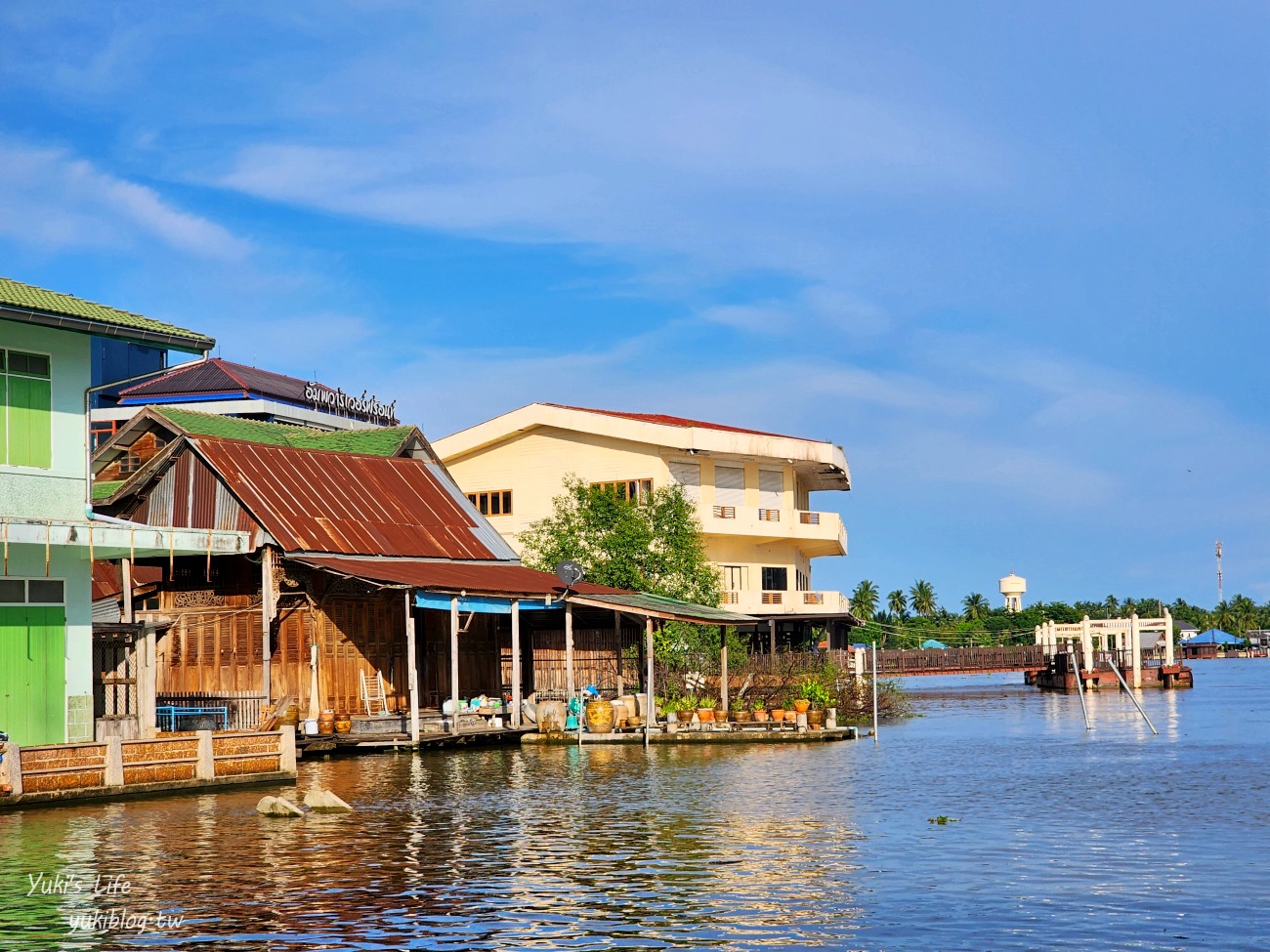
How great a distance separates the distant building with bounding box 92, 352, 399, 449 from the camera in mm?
86875

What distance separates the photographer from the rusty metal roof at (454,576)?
3791 centimetres

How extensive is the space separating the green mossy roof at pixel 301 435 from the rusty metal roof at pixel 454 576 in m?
7.16

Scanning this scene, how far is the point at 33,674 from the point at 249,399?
60.9 meters

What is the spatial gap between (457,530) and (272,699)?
1047 cm

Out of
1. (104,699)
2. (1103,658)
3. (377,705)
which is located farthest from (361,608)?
(1103,658)

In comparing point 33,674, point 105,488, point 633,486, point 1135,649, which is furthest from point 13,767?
point 1135,649

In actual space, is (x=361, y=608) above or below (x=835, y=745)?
above

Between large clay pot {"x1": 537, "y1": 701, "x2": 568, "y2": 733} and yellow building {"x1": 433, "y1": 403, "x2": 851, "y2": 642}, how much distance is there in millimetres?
19912

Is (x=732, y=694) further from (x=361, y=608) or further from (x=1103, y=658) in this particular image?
(x=1103, y=658)

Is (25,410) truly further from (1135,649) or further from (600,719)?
(1135,649)

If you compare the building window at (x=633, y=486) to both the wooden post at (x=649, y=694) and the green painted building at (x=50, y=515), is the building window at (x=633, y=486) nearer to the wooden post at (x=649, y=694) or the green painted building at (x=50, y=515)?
the wooden post at (x=649, y=694)

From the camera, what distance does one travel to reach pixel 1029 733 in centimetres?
4784

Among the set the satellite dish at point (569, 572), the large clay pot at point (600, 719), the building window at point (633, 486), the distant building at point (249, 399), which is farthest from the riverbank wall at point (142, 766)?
the distant building at point (249, 399)

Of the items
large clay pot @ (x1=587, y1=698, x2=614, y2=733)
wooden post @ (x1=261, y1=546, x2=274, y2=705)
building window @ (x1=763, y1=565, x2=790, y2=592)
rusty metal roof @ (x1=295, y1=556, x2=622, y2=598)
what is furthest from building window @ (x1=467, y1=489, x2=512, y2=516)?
wooden post @ (x1=261, y1=546, x2=274, y2=705)
